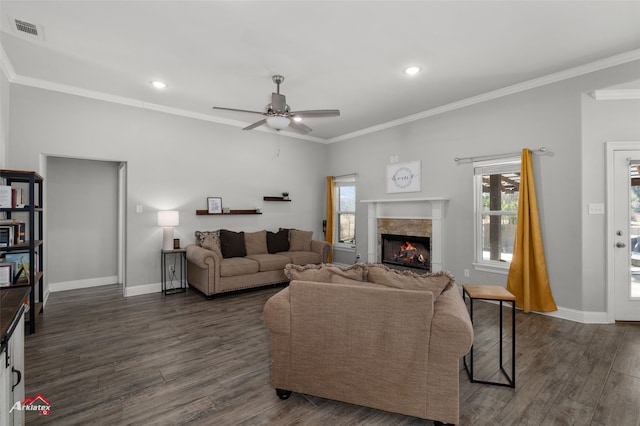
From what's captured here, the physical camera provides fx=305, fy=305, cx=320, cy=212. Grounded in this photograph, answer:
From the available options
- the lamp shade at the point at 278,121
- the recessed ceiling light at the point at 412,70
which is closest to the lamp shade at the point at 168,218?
the lamp shade at the point at 278,121

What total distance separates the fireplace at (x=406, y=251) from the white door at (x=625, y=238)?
2.26 meters

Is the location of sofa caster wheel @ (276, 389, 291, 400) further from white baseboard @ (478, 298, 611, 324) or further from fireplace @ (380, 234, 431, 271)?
fireplace @ (380, 234, 431, 271)

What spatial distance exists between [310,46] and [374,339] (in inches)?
110

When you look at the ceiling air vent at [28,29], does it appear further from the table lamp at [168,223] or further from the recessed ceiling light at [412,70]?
the recessed ceiling light at [412,70]

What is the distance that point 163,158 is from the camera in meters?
4.91

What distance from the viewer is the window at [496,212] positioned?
4.24 m

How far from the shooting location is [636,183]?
3.51m

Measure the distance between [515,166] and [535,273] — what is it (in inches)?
56.7

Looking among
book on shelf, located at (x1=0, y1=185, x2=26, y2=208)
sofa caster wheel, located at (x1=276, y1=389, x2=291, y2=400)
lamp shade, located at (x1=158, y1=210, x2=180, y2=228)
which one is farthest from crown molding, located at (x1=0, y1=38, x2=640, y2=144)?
sofa caster wheel, located at (x1=276, y1=389, x2=291, y2=400)

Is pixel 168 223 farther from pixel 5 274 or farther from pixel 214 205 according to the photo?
pixel 5 274

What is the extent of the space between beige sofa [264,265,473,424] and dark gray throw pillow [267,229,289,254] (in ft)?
11.8

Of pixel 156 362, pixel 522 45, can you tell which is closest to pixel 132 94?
pixel 156 362

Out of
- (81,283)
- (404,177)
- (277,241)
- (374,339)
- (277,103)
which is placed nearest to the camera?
(374,339)

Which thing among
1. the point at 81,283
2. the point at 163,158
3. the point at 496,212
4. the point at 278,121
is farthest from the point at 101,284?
the point at 496,212
